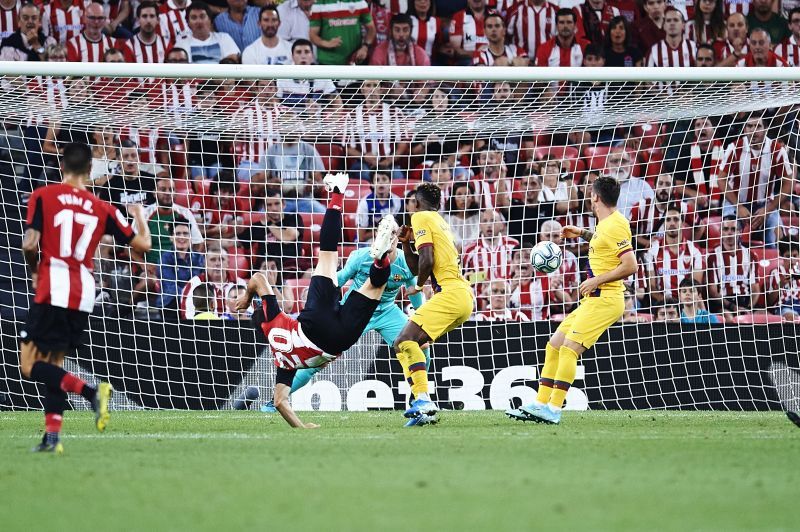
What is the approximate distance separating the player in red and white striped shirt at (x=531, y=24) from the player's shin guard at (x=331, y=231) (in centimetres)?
822

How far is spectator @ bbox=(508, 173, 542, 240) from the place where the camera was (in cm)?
1317

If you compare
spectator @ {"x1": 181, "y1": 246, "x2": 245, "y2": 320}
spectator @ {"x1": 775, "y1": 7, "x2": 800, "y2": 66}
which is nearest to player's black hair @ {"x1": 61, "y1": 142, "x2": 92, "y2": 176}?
spectator @ {"x1": 181, "y1": 246, "x2": 245, "y2": 320}

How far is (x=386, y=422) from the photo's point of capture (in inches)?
380

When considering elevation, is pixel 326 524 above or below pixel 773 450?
above

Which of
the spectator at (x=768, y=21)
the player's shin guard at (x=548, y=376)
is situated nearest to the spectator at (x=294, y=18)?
the spectator at (x=768, y=21)

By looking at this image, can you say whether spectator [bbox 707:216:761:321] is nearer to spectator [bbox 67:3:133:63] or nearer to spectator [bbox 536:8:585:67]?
spectator [bbox 536:8:585:67]

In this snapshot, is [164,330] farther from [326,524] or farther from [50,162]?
[326,524]

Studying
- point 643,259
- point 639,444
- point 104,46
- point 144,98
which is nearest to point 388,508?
point 639,444

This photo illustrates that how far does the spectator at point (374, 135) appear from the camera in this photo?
11.5 meters

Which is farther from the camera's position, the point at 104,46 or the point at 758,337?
the point at 104,46

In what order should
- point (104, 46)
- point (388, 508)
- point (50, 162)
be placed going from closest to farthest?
point (388, 508) < point (50, 162) < point (104, 46)

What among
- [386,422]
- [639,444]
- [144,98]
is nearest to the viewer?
[639,444]

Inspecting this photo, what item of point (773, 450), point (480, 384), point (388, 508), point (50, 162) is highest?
point (50, 162)

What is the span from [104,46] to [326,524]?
12419mm
